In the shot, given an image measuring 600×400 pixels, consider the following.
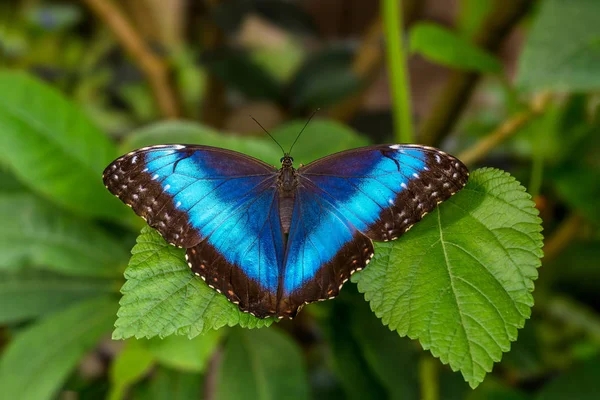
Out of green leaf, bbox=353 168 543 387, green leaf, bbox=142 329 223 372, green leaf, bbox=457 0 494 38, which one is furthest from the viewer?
green leaf, bbox=457 0 494 38

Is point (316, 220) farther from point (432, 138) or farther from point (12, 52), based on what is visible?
point (12, 52)

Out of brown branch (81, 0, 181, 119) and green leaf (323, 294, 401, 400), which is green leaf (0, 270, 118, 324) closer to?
green leaf (323, 294, 401, 400)

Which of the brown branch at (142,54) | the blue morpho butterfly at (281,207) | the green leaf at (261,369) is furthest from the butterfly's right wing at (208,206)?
the brown branch at (142,54)

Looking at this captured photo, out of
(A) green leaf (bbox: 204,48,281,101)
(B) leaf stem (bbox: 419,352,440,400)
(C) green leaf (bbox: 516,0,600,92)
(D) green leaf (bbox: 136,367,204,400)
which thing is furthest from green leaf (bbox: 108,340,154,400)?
(A) green leaf (bbox: 204,48,281,101)

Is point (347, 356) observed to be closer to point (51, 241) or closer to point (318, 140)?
point (318, 140)

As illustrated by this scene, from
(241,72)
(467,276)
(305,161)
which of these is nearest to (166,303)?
(467,276)

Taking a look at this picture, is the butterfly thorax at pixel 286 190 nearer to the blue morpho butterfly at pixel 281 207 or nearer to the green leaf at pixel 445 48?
the blue morpho butterfly at pixel 281 207
